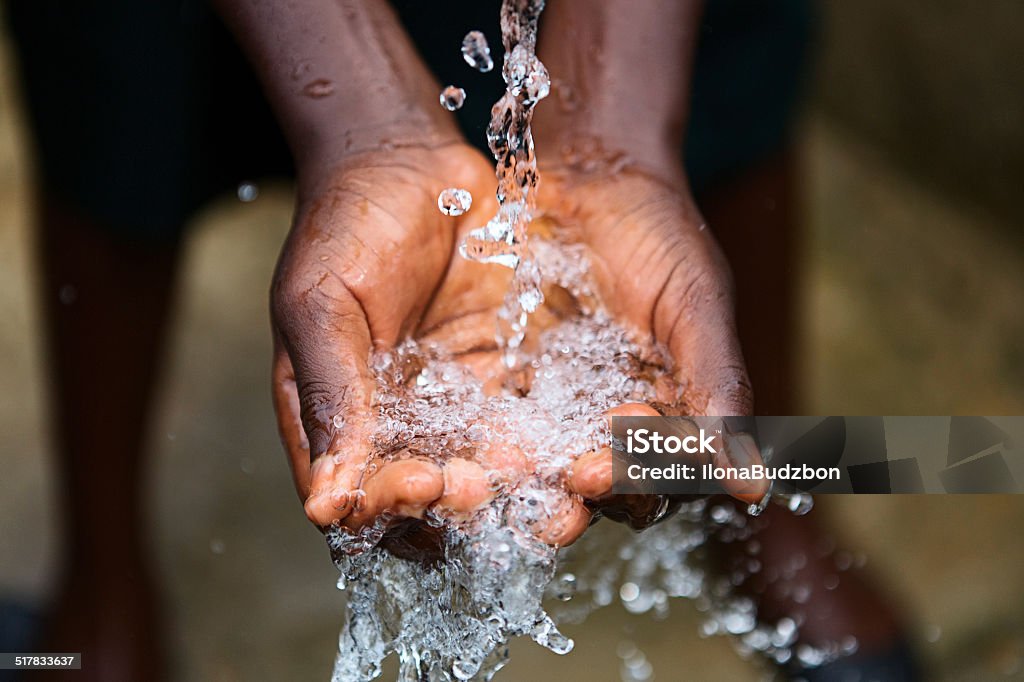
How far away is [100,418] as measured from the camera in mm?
1385

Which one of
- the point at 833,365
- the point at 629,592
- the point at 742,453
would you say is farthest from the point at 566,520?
the point at 833,365

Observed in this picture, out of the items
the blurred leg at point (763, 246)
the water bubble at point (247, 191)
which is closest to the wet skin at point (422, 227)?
the blurred leg at point (763, 246)

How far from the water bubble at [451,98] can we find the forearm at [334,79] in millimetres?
41

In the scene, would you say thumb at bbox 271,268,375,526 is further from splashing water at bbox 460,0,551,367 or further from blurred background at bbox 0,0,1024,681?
blurred background at bbox 0,0,1024,681

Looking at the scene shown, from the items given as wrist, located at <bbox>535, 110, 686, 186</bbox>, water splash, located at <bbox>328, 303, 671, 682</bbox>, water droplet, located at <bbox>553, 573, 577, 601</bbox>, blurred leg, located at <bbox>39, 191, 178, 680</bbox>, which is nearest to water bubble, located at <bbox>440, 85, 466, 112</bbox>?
wrist, located at <bbox>535, 110, 686, 186</bbox>

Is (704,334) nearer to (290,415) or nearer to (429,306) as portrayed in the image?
(429,306)

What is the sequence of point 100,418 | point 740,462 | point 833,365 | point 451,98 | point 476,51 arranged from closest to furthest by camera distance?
point 740,462 → point 451,98 → point 476,51 → point 100,418 → point 833,365

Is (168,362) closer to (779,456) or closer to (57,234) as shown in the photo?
(57,234)

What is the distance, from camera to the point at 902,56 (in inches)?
80.4

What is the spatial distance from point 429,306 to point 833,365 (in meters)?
1.07

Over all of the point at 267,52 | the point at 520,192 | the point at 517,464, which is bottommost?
the point at 517,464

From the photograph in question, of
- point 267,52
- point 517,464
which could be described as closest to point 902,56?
point 267,52

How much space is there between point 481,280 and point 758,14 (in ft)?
2.15

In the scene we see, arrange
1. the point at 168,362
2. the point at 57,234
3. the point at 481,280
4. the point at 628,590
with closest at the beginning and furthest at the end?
the point at 481,280
the point at 57,234
the point at 628,590
the point at 168,362
